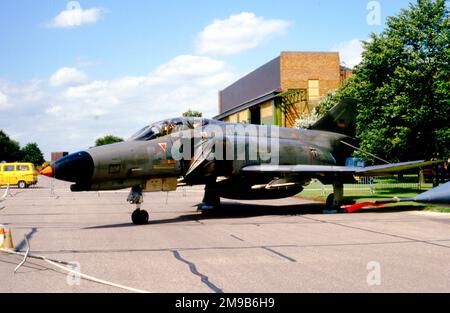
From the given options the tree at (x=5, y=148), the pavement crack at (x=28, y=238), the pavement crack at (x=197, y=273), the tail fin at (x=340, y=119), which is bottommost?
the pavement crack at (x=28, y=238)

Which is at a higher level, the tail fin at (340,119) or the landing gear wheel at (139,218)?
the tail fin at (340,119)

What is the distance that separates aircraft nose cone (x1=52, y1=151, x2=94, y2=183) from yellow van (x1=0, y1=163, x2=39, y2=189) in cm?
3297

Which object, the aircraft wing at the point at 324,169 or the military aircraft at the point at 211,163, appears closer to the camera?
the military aircraft at the point at 211,163

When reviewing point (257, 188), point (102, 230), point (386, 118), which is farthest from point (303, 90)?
point (102, 230)

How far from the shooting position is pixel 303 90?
212 ft

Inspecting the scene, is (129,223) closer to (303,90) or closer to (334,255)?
(334,255)

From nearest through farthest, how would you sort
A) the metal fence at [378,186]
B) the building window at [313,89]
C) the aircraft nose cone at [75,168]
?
the aircraft nose cone at [75,168], the metal fence at [378,186], the building window at [313,89]

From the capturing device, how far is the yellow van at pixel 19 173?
42.0m

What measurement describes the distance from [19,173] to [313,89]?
4183 centimetres

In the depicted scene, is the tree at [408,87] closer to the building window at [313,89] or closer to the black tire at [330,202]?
the black tire at [330,202]

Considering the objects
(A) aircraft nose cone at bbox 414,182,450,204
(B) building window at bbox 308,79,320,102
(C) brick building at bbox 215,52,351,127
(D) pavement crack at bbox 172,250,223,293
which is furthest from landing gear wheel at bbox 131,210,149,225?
(B) building window at bbox 308,79,320,102

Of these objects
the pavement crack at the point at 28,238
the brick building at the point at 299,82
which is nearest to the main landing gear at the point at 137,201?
the pavement crack at the point at 28,238

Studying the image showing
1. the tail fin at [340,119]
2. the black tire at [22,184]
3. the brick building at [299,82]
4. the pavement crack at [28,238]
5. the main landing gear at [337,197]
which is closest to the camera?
the pavement crack at [28,238]

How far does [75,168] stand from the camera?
40.5 feet
